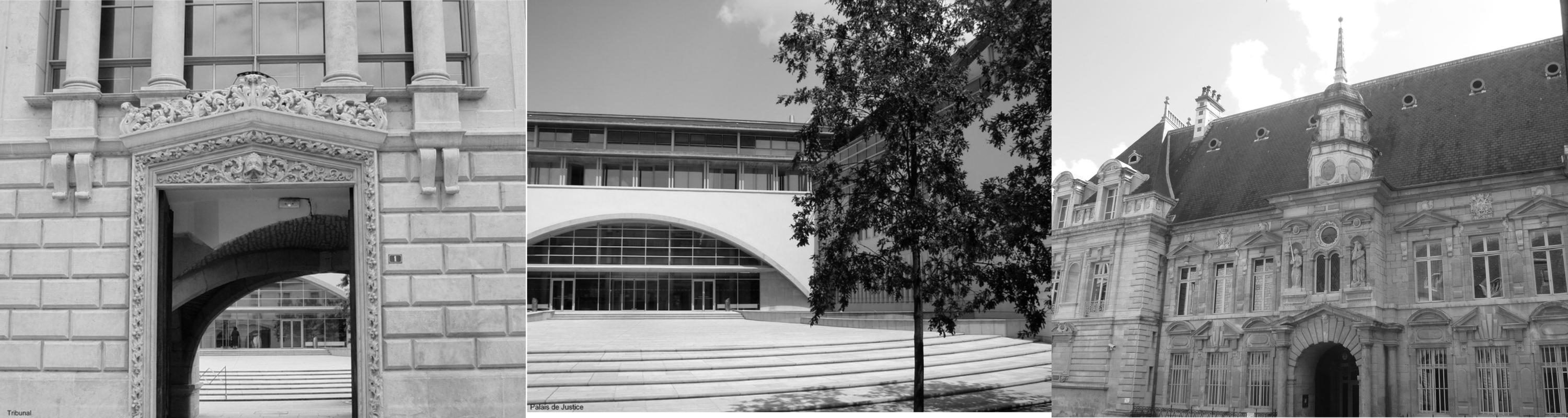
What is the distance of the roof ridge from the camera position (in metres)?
7.79

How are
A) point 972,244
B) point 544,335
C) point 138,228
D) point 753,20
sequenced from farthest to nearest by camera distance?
point 544,335
point 753,20
point 972,244
point 138,228

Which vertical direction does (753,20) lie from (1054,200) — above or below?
above

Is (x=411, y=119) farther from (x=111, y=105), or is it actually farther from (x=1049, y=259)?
(x=1049, y=259)

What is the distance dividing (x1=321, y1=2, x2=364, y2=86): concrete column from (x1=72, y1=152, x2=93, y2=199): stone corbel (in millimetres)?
1802

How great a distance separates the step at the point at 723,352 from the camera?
10.0m

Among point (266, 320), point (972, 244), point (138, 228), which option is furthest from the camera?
point (266, 320)

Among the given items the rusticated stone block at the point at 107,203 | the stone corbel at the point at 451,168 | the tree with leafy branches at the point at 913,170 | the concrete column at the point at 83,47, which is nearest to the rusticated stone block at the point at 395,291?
the stone corbel at the point at 451,168

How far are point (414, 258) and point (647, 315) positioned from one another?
21.5ft

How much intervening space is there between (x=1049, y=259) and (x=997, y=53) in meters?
2.01

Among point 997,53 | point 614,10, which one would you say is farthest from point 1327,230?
point 614,10

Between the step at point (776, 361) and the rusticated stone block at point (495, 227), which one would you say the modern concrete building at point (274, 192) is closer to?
the rusticated stone block at point (495, 227)

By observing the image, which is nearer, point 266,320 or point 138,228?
point 138,228

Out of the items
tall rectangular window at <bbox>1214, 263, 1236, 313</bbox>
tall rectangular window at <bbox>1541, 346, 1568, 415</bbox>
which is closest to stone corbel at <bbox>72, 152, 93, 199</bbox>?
tall rectangular window at <bbox>1214, 263, 1236, 313</bbox>

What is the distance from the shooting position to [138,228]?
26.5ft
